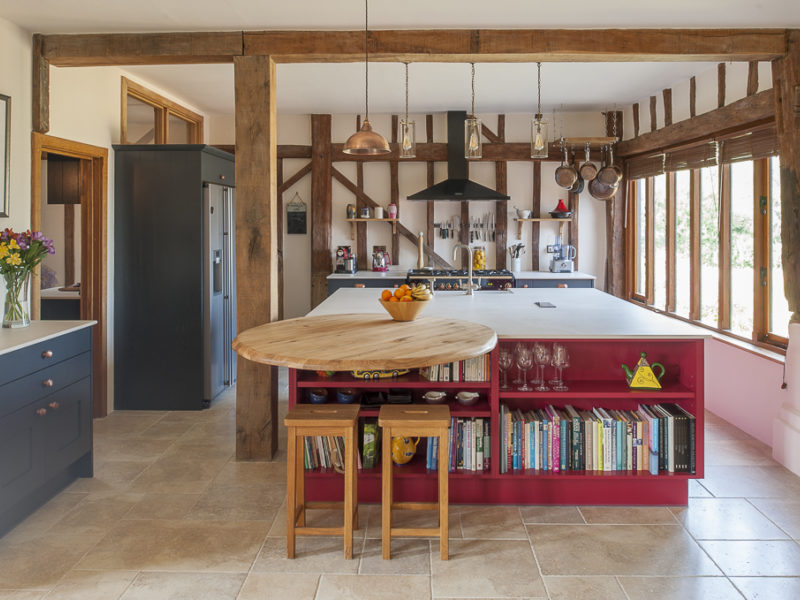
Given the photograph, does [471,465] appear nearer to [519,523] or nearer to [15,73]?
[519,523]

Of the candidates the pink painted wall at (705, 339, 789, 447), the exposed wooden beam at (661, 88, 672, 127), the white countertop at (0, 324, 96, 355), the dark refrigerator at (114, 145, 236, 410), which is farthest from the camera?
the exposed wooden beam at (661, 88, 672, 127)

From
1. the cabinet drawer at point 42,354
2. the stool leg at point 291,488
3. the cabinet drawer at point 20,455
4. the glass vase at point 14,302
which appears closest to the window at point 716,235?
the stool leg at point 291,488

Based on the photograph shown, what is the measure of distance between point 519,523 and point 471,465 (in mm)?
357

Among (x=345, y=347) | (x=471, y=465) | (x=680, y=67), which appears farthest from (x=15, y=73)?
(x=680, y=67)

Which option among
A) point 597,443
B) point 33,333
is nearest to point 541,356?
point 597,443

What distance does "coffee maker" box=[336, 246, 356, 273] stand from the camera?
6.84 m

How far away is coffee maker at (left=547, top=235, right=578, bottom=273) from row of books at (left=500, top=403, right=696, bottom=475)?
3813mm

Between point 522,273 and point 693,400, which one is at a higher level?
point 522,273

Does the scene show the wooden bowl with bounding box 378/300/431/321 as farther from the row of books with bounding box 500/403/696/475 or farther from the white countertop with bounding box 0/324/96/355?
the white countertop with bounding box 0/324/96/355

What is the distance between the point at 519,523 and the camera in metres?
3.00

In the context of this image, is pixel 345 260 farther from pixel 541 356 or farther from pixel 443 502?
pixel 443 502

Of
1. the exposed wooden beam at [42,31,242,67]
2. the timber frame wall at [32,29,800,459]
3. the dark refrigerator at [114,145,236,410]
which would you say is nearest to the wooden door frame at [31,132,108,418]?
the dark refrigerator at [114,145,236,410]

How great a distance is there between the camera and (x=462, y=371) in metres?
3.16

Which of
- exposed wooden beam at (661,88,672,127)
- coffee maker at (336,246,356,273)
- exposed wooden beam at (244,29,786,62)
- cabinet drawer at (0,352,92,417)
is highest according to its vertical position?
exposed wooden beam at (661,88,672,127)
